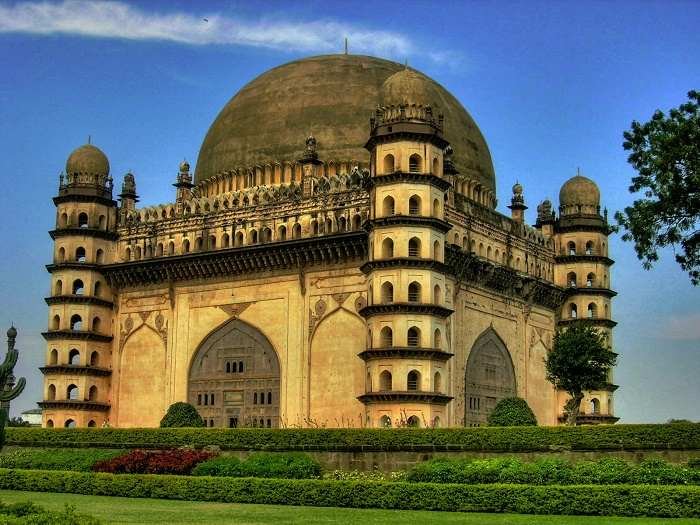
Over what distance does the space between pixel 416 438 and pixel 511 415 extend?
839cm

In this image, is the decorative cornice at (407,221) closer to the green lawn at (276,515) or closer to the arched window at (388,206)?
the arched window at (388,206)

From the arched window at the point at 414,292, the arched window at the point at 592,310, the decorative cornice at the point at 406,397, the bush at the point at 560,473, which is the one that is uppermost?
the arched window at the point at 592,310

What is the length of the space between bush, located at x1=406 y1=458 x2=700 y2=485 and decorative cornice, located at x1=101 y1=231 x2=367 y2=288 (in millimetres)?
15314

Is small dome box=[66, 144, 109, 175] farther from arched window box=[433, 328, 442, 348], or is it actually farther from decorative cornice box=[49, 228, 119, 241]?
arched window box=[433, 328, 442, 348]

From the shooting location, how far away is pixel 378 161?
4047cm

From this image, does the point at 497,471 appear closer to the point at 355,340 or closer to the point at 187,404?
the point at 355,340

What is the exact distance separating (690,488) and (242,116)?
1279 inches

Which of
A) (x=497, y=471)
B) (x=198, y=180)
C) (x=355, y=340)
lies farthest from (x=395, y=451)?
(x=198, y=180)

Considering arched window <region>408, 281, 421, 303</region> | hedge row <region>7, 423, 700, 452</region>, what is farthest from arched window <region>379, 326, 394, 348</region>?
hedge row <region>7, 423, 700, 452</region>

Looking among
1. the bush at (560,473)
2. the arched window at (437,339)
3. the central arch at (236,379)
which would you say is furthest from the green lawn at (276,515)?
the central arch at (236,379)

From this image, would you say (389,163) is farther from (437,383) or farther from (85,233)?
(85,233)

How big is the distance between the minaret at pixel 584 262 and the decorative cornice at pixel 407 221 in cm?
1310

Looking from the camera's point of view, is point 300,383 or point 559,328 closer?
point 300,383

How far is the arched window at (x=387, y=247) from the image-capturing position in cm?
3956
